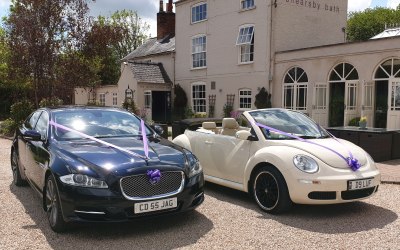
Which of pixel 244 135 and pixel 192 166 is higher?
pixel 244 135

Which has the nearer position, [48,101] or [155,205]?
[155,205]

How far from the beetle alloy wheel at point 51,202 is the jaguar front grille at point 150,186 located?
924 millimetres

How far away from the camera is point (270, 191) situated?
573cm

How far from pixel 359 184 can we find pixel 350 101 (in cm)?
1236

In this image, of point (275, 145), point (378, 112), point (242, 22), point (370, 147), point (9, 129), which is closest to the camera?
Result: point (275, 145)

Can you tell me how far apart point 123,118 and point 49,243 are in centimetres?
246

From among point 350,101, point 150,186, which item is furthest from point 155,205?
point 350,101

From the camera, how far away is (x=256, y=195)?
595 centimetres

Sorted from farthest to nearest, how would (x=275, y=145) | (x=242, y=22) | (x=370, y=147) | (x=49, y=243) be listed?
(x=242, y=22) < (x=370, y=147) < (x=275, y=145) < (x=49, y=243)

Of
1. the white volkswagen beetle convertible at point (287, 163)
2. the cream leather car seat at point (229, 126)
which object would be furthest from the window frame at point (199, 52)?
the white volkswagen beetle convertible at point (287, 163)

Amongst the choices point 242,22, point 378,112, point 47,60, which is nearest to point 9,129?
point 47,60

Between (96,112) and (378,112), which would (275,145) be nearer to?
(96,112)

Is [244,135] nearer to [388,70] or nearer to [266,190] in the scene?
[266,190]

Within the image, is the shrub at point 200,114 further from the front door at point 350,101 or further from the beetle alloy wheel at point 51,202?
the beetle alloy wheel at point 51,202
